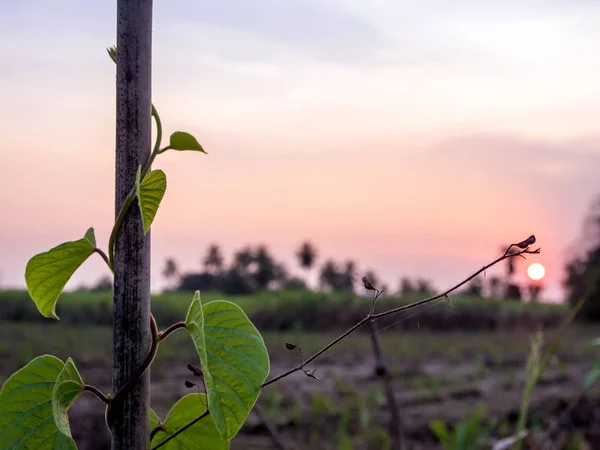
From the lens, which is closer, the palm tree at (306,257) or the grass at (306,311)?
the grass at (306,311)

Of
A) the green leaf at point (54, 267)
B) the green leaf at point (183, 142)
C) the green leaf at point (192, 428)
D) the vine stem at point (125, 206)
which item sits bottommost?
the green leaf at point (192, 428)

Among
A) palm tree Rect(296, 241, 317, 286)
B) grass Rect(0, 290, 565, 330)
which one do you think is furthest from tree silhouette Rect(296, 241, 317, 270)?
grass Rect(0, 290, 565, 330)

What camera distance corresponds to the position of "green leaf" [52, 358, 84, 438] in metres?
0.52

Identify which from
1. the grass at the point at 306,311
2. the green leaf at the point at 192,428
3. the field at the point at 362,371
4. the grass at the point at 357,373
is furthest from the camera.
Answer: the grass at the point at 306,311

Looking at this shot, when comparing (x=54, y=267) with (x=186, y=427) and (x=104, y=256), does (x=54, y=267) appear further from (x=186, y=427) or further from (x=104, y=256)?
(x=186, y=427)

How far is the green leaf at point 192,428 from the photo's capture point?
→ 604 millimetres

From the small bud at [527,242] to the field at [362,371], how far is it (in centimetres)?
10

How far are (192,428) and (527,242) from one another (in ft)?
1.10

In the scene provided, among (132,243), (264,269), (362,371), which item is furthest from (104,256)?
(264,269)

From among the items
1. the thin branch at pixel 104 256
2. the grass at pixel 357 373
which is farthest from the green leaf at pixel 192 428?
the grass at pixel 357 373

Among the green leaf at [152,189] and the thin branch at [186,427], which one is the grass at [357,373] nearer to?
the thin branch at [186,427]

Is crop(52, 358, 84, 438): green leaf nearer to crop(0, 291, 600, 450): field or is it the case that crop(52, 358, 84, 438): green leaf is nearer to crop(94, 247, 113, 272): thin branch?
crop(94, 247, 113, 272): thin branch

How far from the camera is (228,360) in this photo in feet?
1.69

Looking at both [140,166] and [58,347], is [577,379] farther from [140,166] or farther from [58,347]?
[140,166]
